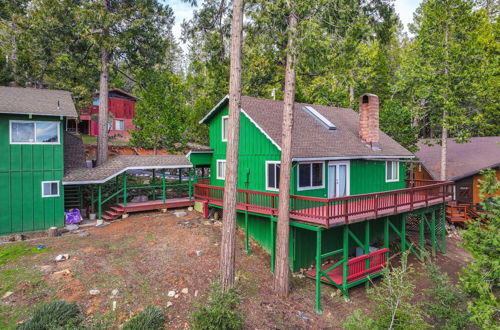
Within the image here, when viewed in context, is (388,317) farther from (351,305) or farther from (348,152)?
(348,152)

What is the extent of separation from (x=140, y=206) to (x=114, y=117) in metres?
23.1

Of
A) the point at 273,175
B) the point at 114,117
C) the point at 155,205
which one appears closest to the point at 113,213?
the point at 155,205

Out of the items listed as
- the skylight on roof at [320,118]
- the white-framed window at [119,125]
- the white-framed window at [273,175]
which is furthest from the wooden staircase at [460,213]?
the white-framed window at [119,125]

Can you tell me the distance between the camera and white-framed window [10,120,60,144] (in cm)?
1388

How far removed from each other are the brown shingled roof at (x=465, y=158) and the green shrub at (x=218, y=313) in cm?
1906

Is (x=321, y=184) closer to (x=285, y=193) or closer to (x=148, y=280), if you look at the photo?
(x=285, y=193)

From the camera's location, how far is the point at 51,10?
700 inches

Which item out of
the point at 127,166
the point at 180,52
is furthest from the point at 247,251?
the point at 180,52

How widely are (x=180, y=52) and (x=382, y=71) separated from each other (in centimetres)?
4318

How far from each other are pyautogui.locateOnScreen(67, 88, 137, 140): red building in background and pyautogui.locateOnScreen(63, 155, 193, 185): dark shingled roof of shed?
20015 millimetres

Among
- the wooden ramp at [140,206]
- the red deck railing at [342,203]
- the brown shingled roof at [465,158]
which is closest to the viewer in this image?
the red deck railing at [342,203]

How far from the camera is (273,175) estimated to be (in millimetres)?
13289

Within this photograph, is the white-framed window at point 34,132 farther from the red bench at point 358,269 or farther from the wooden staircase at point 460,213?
the wooden staircase at point 460,213

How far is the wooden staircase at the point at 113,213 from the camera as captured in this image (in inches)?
618
